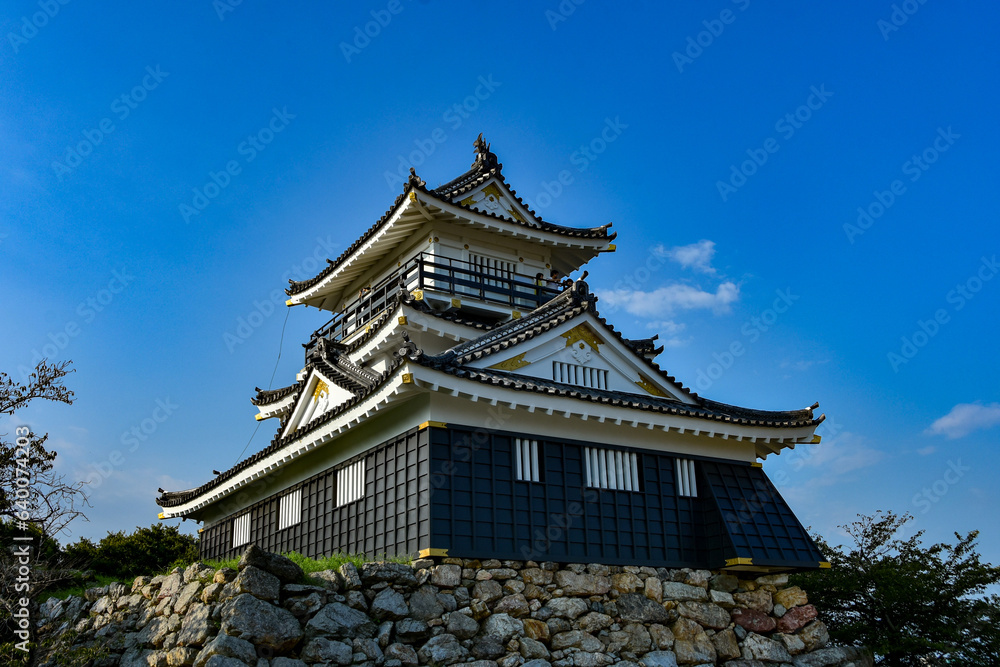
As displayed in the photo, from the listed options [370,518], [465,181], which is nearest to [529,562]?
[370,518]

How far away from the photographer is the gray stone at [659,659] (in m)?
14.8

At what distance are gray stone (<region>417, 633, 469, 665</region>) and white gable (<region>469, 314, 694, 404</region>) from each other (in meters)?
5.88

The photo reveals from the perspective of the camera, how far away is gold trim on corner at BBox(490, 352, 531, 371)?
17.2 metres

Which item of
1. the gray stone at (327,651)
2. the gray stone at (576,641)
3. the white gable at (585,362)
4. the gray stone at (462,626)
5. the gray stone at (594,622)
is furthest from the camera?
the white gable at (585,362)

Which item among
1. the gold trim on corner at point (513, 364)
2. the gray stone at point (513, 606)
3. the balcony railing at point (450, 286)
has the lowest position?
the gray stone at point (513, 606)

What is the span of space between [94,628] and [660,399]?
12.9 metres

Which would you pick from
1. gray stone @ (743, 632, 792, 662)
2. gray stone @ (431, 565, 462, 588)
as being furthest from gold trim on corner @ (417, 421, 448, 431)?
gray stone @ (743, 632, 792, 662)

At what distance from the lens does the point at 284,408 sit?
25578 millimetres

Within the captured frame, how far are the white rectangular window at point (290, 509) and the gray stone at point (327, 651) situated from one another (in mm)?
6961

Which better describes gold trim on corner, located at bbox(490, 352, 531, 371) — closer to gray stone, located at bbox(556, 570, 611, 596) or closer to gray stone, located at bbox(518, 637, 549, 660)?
gray stone, located at bbox(556, 570, 611, 596)

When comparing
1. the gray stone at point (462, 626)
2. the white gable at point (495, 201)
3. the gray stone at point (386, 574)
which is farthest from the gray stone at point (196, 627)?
the white gable at point (495, 201)

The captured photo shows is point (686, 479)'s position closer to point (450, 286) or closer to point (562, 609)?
point (562, 609)

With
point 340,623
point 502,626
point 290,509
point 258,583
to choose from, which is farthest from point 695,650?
point 290,509

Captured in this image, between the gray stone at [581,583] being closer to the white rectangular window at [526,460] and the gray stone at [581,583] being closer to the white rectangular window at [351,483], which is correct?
the white rectangular window at [526,460]
